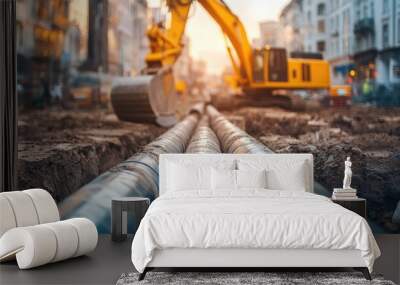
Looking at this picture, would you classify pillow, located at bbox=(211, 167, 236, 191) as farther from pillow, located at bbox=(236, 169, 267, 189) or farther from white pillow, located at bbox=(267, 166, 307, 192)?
white pillow, located at bbox=(267, 166, 307, 192)

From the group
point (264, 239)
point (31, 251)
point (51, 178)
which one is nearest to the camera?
point (264, 239)

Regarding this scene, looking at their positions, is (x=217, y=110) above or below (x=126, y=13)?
below

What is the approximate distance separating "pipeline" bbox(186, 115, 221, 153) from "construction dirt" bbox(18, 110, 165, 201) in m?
0.36

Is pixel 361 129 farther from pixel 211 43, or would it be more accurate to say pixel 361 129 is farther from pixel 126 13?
Result: pixel 126 13

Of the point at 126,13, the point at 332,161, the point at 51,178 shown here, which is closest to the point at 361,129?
the point at 332,161

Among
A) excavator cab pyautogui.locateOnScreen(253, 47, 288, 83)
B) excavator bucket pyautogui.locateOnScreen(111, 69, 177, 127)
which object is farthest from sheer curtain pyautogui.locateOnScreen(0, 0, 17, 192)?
excavator cab pyautogui.locateOnScreen(253, 47, 288, 83)

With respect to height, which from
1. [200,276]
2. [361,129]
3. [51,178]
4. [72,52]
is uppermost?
[72,52]

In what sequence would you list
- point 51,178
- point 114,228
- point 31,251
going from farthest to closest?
point 51,178 < point 114,228 < point 31,251

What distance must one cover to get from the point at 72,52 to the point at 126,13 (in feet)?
2.09

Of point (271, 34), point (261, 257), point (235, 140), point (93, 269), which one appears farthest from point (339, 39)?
point (93, 269)

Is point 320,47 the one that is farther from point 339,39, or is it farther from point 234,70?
point 234,70

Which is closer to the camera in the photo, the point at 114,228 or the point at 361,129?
the point at 114,228

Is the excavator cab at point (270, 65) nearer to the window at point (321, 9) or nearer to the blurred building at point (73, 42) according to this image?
the window at point (321, 9)

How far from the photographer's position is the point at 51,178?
21.9 feet
